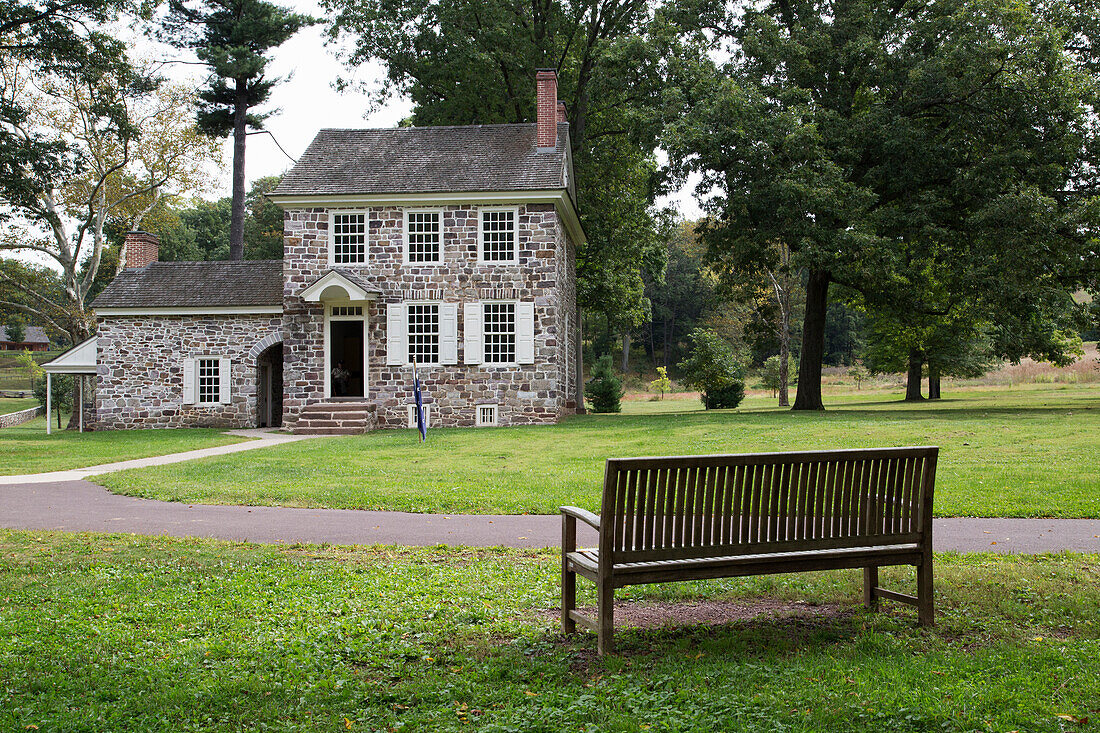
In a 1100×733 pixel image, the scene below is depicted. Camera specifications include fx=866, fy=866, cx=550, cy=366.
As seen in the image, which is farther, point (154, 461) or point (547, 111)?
point (547, 111)

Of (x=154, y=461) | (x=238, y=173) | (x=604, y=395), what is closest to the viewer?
(x=154, y=461)

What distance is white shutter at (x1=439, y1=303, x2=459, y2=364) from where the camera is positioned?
86.5 ft

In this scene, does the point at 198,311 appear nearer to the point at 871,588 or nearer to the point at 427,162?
the point at 427,162

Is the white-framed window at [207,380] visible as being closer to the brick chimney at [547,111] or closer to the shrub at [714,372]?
the brick chimney at [547,111]

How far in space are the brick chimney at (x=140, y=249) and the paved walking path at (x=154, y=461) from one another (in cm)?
977

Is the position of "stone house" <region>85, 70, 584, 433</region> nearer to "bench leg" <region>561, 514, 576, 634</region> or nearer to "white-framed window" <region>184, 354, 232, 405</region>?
"white-framed window" <region>184, 354, 232, 405</region>

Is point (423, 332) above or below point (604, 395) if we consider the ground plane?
above

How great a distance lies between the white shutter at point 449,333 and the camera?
26.4m

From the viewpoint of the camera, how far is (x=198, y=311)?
27625 mm

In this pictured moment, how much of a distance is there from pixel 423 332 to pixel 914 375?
78.6ft

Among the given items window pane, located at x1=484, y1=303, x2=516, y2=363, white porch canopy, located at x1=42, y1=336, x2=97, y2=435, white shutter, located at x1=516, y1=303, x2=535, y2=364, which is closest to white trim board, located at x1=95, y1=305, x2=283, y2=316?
white porch canopy, located at x1=42, y1=336, x2=97, y2=435

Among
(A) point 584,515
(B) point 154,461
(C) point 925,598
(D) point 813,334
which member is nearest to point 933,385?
(D) point 813,334

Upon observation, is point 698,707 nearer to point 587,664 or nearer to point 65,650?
point 587,664

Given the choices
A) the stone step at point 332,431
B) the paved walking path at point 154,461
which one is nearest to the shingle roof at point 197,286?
the stone step at point 332,431
